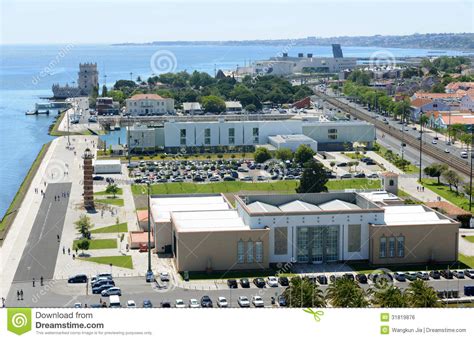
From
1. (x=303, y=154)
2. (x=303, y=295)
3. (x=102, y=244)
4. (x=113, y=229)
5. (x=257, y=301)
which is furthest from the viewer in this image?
(x=303, y=154)

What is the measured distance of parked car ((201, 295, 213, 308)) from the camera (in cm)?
959

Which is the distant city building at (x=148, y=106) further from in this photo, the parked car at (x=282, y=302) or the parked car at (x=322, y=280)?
the parked car at (x=282, y=302)

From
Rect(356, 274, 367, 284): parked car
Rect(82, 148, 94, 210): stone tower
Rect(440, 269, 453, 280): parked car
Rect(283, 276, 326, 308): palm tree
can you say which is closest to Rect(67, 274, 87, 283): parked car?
Rect(283, 276, 326, 308): palm tree

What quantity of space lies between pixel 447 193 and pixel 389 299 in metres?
8.01

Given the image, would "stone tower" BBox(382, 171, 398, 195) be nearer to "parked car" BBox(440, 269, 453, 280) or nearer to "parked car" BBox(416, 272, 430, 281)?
"parked car" BBox(440, 269, 453, 280)

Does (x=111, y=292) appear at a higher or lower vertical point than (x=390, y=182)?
lower

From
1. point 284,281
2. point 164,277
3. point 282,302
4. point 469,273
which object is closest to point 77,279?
point 164,277

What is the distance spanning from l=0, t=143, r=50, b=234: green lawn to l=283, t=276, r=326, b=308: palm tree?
5.97m

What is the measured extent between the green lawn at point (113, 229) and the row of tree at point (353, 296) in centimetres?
468

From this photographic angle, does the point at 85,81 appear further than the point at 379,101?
Yes

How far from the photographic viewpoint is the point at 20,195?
16422mm

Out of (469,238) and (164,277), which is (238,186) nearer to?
(469,238)
